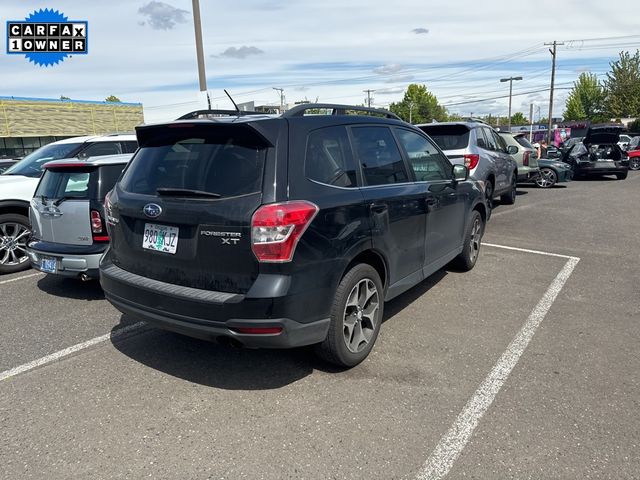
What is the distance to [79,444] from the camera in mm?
2725

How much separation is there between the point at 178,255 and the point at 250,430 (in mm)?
1171

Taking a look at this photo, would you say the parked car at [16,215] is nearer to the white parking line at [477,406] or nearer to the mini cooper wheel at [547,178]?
the white parking line at [477,406]

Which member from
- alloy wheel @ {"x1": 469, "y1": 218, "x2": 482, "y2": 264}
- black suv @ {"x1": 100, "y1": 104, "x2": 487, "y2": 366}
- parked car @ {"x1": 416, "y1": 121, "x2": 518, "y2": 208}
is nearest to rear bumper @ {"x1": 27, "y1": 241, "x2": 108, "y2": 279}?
black suv @ {"x1": 100, "y1": 104, "x2": 487, "y2": 366}

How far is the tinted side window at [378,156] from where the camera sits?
12.2ft

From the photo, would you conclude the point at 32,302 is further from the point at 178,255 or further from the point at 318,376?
the point at 318,376

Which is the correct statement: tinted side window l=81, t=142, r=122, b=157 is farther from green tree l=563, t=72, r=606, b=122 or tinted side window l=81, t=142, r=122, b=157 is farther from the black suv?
green tree l=563, t=72, r=606, b=122

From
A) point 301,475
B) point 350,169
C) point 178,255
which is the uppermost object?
point 350,169

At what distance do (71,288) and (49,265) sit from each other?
675mm

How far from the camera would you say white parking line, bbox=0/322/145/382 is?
11.8 feet

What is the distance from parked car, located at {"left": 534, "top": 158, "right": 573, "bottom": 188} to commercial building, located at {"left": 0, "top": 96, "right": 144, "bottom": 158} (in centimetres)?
4050

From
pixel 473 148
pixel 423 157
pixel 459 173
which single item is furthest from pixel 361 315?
pixel 473 148

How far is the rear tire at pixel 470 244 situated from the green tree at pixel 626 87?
59.7 m

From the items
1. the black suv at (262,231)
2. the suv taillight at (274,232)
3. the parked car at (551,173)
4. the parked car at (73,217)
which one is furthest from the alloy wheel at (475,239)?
the parked car at (551,173)

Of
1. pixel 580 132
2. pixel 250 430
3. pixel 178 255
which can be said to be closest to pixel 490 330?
pixel 250 430
